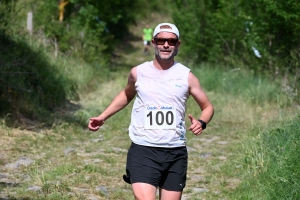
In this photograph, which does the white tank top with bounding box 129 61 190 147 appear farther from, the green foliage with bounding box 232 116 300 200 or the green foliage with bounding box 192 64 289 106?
the green foliage with bounding box 192 64 289 106

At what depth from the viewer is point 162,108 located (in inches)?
197

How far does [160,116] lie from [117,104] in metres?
0.54

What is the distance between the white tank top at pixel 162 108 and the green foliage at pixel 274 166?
5.35ft

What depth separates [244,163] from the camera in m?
8.39

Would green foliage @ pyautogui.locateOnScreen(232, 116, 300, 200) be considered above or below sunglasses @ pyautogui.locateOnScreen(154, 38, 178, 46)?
below

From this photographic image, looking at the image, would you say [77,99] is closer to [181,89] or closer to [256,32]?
[256,32]

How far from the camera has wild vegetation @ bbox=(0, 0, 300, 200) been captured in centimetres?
761

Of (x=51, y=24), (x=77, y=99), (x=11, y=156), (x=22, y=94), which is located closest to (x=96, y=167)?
(x=11, y=156)

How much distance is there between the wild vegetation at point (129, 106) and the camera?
7.61m

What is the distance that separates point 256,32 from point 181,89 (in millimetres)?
11350

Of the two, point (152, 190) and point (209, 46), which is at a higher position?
point (209, 46)

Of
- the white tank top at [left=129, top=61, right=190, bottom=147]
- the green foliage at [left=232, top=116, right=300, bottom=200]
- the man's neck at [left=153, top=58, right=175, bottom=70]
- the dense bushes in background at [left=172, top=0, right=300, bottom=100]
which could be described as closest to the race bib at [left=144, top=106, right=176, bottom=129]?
the white tank top at [left=129, top=61, right=190, bottom=147]

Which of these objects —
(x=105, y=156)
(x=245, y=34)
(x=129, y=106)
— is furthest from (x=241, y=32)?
(x=105, y=156)

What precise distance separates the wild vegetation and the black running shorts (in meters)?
1.57
